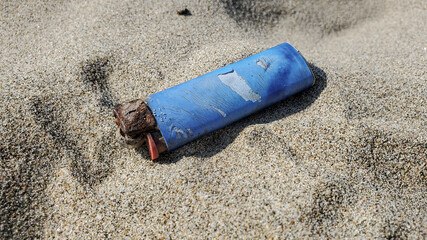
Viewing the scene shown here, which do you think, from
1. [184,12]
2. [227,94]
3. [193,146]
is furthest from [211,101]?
[184,12]

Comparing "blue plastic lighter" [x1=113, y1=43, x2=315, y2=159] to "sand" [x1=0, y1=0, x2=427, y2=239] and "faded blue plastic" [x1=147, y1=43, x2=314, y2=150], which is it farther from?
"sand" [x1=0, y1=0, x2=427, y2=239]

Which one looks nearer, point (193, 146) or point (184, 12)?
point (193, 146)

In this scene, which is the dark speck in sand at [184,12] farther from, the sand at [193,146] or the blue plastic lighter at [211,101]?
the blue plastic lighter at [211,101]

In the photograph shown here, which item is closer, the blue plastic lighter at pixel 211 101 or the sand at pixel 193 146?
the sand at pixel 193 146

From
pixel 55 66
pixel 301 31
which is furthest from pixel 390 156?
pixel 55 66

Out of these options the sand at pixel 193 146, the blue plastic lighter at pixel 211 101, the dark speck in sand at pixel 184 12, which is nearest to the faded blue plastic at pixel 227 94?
the blue plastic lighter at pixel 211 101

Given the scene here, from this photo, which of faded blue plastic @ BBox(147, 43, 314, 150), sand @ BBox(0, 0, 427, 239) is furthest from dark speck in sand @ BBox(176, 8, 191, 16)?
faded blue plastic @ BBox(147, 43, 314, 150)

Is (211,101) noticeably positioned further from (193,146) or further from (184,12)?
(184,12)
